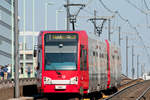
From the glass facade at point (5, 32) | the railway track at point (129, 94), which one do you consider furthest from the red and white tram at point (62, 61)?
the glass facade at point (5, 32)

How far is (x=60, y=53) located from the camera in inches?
1161

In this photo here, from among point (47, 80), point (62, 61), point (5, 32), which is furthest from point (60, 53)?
point (5, 32)

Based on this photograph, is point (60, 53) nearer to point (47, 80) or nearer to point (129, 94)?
point (47, 80)

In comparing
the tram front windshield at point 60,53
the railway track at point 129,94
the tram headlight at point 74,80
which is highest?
the tram front windshield at point 60,53

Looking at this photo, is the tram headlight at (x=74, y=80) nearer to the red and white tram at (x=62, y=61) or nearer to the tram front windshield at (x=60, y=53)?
the red and white tram at (x=62, y=61)

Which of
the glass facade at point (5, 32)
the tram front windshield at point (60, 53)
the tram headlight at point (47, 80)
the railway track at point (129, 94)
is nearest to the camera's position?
the tram front windshield at point (60, 53)

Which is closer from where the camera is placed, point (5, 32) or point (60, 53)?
point (60, 53)

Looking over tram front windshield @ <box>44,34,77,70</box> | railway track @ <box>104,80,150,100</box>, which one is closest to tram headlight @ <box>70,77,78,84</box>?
tram front windshield @ <box>44,34,77,70</box>

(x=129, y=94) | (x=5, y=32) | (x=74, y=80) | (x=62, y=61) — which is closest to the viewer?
(x=62, y=61)

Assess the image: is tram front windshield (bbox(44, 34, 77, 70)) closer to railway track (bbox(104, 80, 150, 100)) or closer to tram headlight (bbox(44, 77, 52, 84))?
tram headlight (bbox(44, 77, 52, 84))

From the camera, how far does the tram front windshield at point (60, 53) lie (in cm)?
2948

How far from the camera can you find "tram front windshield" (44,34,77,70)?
2948cm

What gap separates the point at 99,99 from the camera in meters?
37.0

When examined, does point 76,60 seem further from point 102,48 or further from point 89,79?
point 102,48
